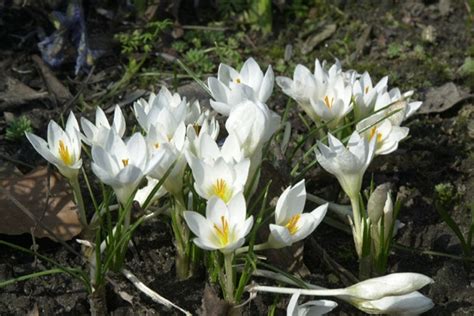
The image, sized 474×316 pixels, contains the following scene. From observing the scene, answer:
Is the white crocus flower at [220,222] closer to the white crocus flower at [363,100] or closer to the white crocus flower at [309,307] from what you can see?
the white crocus flower at [309,307]

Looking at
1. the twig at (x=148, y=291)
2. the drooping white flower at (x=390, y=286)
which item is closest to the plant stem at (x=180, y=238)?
the twig at (x=148, y=291)

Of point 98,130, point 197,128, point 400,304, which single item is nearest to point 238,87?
point 197,128

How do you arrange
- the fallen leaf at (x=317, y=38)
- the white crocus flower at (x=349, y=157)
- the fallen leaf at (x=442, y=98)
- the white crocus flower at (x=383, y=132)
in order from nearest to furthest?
1. the white crocus flower at (x=349, y=157)
2. the white crocus flower at (x=383, y=132)
3. the fallen leaf at (x=442, y=98)
4. the fallen leaf at (x=317, y=38)

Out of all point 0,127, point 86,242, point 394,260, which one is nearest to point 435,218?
point 394,260

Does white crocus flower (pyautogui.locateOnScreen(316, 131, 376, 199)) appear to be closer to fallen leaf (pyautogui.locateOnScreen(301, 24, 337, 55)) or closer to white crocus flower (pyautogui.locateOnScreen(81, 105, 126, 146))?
white crocus flower (pyautogui.locateOnScreen(81, 105, 126, 146))

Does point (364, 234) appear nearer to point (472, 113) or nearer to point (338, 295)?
point (338, 295)
